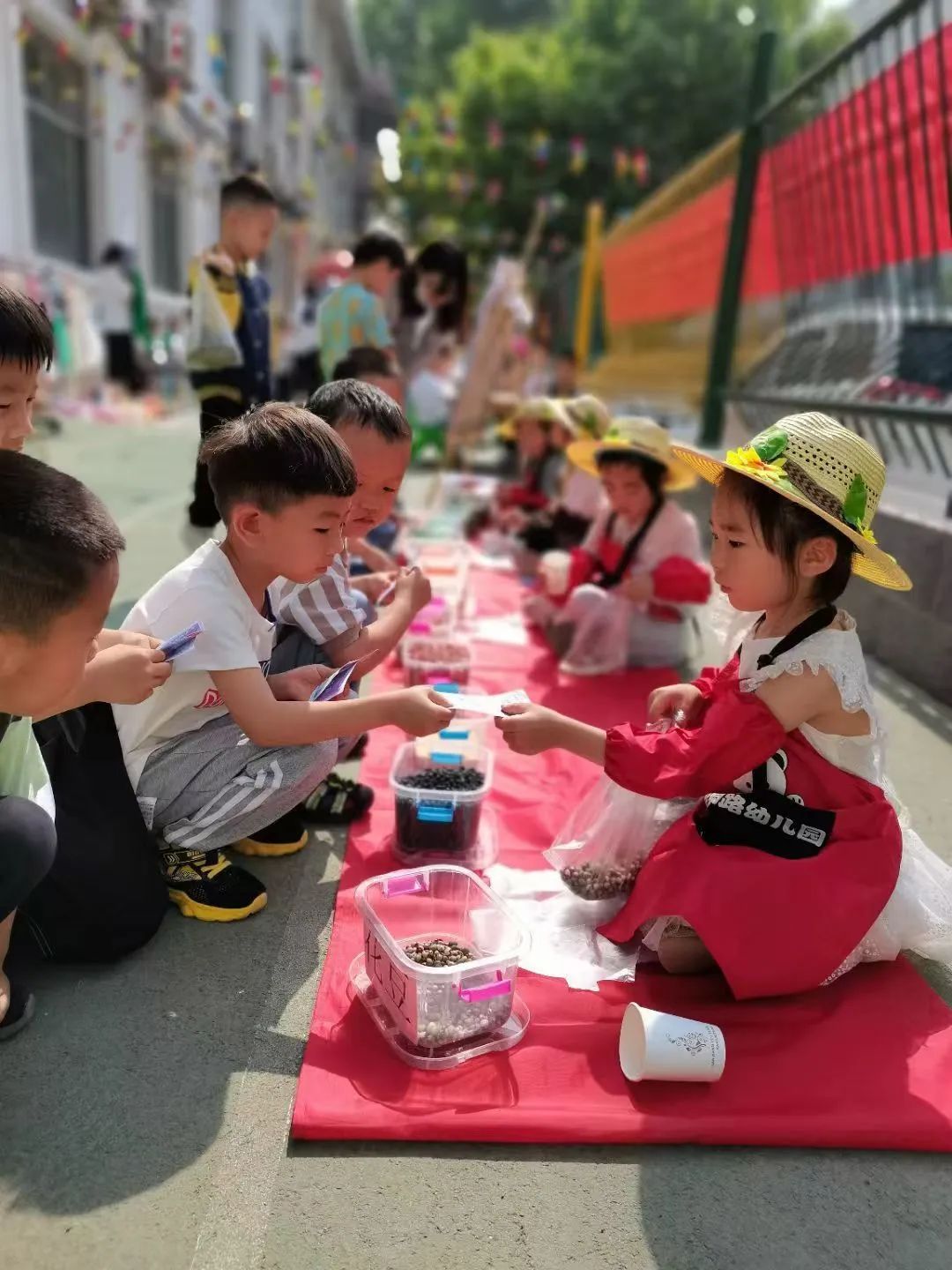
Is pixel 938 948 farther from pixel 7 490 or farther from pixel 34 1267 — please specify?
pixel 7 490

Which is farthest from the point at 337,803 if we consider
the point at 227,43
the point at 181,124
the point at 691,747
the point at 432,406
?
the point at 227,43

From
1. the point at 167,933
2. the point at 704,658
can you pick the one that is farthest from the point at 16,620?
the point at 704,658

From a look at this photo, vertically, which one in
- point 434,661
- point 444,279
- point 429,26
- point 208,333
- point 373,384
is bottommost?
point 434,661

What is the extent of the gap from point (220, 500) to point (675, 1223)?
145cm

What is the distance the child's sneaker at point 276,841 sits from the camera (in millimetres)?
2256

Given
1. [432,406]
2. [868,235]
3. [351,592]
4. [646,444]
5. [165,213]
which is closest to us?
[351,592]

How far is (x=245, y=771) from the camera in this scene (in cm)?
201

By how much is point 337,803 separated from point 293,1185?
Answer: 1132 mm

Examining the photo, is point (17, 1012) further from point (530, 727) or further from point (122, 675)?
point (530, 727)

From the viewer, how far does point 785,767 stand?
6.00 feet

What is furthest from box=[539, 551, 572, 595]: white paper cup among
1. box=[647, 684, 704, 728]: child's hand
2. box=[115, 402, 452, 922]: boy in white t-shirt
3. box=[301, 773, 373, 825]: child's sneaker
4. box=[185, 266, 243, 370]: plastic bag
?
box=[115, 402, 452, 922]: boy in white t-shirt

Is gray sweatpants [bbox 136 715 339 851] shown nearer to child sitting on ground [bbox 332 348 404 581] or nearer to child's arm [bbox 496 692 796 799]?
child's arm [bbox 496 692 796 799]

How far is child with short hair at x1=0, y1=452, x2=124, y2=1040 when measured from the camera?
135cm

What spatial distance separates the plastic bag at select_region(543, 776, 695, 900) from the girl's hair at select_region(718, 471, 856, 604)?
0.58m
